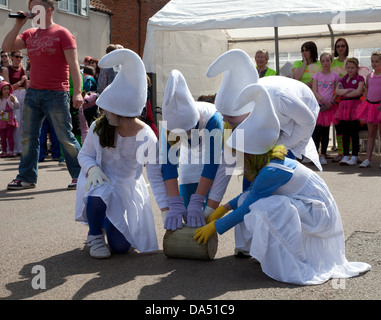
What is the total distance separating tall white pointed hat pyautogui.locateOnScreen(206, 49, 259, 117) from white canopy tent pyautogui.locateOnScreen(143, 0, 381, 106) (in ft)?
19.5

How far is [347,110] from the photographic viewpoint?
9.19 m

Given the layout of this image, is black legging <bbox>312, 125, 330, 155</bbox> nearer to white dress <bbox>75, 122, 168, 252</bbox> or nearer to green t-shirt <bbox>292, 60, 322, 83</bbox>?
green t-shirt <bbox>292, 60, 322, 83</bbox>

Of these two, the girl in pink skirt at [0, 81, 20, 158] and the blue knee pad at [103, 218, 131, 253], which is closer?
the blue knee pad at [103, 218, 131, 253]

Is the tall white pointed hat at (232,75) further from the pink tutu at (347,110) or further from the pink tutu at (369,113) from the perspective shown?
the pink tutu at (347,110)

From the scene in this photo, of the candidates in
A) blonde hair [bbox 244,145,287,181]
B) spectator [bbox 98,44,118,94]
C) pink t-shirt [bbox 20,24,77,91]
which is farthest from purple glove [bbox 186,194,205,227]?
pink t-shirt [bbox 20,24,77,91]

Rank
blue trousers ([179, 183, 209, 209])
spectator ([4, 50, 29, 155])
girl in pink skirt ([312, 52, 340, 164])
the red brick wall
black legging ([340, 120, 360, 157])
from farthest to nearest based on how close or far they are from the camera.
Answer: the red brick wall < spectator ([4, 50, 29, 155]) < girl in pink skirt ([312, 52, 340, 164]) < black legging ([340, 120, 360, 157]) < blue trousers ([179, 183, 209, 209])

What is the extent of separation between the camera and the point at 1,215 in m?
5.14

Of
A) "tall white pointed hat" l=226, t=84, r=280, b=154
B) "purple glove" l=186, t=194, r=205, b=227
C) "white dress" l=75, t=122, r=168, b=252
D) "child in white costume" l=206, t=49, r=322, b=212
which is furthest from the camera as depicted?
"white dress" l=75, t=122, r=168, b=252

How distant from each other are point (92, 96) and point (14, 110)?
8.78 feet

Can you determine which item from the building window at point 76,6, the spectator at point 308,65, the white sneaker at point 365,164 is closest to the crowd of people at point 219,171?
the white sneaker at point 365,164

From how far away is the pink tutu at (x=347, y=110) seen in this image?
915 centimetres

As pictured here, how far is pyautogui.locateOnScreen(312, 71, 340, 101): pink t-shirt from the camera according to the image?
940cm

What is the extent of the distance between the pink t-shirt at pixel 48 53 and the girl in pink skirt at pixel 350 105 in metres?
4.77

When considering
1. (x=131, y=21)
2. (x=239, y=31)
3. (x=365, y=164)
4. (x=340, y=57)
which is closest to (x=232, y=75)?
(x=365, y=164)
